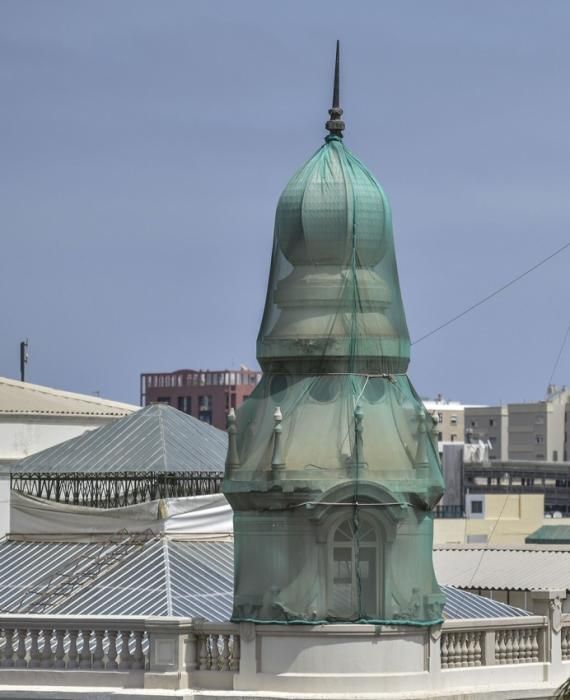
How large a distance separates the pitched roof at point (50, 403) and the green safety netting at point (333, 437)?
2733 centimetres

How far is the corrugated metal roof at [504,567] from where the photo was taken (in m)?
63.4

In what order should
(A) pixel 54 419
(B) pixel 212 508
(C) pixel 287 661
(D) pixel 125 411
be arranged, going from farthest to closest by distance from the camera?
1. (D) pixel 125 411
2. (A) pixel 54 419
3. (B) pixel 212 508
4. (C) pixel 287 661

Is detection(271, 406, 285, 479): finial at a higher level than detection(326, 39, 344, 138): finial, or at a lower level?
lower

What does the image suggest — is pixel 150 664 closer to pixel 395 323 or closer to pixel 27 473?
pixel 395 323

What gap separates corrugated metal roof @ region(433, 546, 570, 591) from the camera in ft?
208

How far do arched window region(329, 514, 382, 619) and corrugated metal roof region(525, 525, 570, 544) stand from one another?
49.7 m

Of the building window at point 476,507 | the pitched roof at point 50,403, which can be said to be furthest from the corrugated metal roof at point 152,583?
the building window at point 476,507

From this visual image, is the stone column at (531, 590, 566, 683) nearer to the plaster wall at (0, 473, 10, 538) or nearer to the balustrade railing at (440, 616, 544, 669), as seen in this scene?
the balustrade railing at (440, 616, 544, 669)

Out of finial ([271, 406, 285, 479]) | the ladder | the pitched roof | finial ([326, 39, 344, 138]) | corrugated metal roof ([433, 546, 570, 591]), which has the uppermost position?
finial ([326, 39, 344, 138])

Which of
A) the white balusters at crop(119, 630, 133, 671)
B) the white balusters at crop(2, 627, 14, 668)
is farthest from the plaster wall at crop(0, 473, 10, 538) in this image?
the white balusters at crop(119, 630, 133, 671)

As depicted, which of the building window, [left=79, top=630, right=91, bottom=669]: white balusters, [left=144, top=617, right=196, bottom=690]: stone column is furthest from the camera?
the building window

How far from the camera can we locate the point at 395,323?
39.7 m

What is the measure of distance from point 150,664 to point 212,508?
256 inches

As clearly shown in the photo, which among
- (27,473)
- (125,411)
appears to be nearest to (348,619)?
(27,473)
